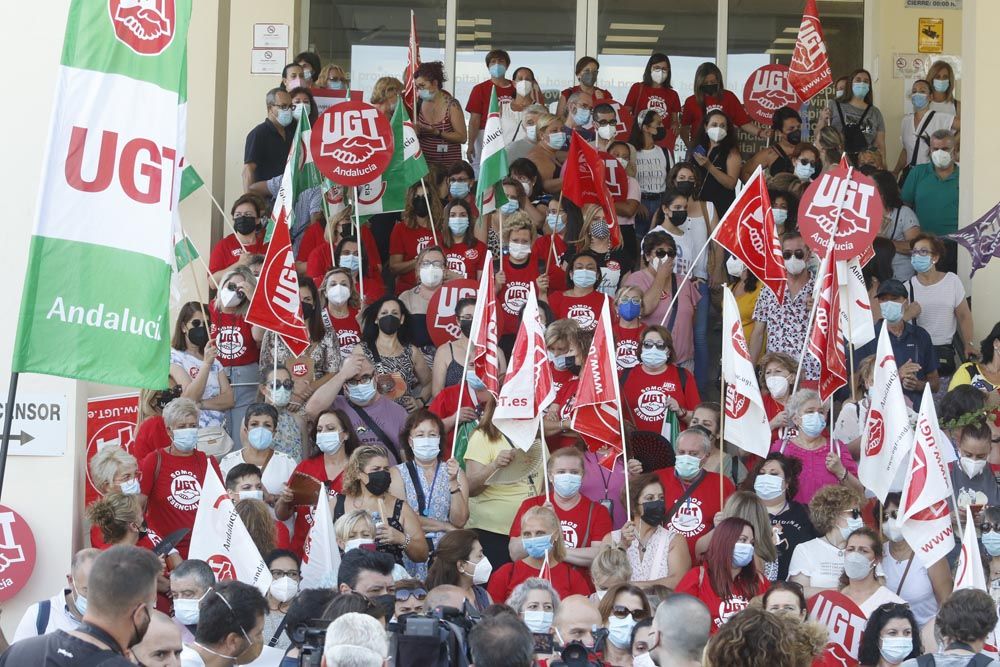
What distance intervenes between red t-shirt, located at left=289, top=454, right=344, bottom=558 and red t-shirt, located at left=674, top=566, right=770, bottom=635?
2127 mm

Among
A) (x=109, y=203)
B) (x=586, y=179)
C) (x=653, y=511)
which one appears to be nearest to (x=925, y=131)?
(x=586, y=179)

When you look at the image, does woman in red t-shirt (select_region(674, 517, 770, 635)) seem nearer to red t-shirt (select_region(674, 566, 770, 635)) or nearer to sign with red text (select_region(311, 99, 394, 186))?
red t-shirt (select_region(674, 566, 770, 635))

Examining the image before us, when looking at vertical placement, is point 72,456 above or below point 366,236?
below

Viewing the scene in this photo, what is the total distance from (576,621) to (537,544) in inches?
42.8

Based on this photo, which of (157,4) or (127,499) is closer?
(157,4)

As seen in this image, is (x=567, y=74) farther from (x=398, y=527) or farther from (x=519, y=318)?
(x=398, y=527)

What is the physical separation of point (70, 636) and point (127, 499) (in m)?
3.66

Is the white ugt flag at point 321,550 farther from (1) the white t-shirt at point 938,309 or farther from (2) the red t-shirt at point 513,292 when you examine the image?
(1) the white t-shirt at point 938,309

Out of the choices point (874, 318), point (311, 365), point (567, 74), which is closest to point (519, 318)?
point (311, 365)

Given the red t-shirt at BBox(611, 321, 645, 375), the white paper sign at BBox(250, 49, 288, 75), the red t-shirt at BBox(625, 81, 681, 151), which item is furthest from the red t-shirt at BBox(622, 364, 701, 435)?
the white paper sign at BBox(250, 49, 288, 75)

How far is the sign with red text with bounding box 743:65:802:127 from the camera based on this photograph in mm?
16422

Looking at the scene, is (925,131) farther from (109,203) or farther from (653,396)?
(109,203)

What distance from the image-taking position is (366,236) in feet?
43.8

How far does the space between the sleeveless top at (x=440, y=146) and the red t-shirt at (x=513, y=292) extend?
234cm
